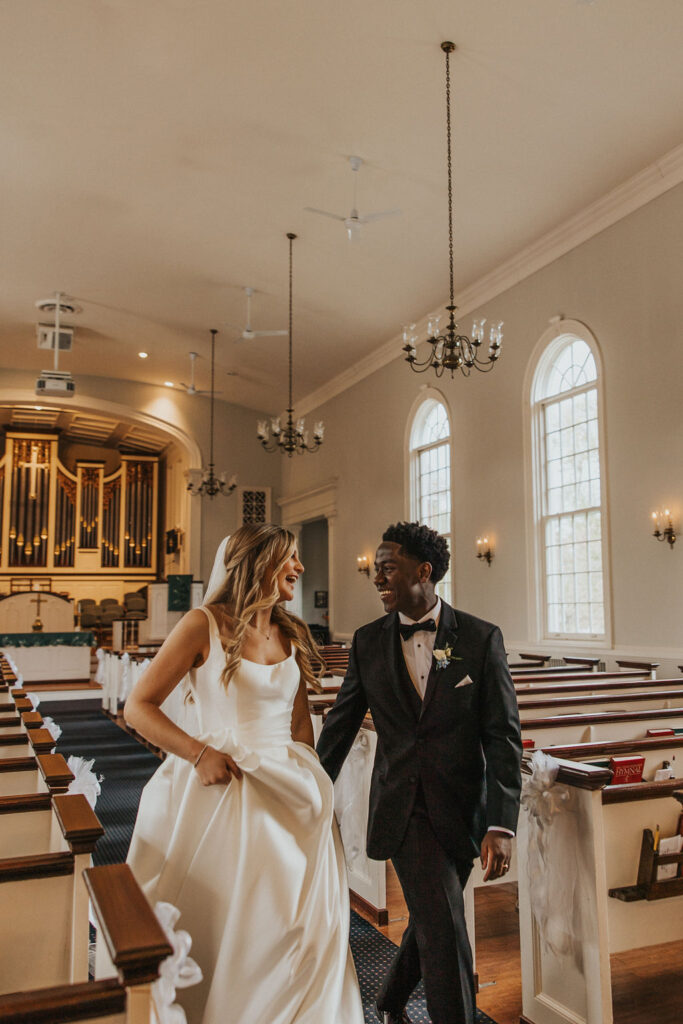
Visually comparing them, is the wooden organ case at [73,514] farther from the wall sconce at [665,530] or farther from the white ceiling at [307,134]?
the wall sconce at [665,530]

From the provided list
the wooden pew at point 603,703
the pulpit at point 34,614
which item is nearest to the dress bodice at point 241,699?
the wooden pew at point 603,703

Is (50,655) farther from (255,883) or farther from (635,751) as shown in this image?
(255,883)

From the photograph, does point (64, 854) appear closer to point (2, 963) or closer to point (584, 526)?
point (2, 963)

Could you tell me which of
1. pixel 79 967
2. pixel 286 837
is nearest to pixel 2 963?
pixel 79 967

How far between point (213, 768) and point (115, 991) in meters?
0.93

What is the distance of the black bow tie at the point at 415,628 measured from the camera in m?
2.29

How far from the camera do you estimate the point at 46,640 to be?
43.8ft

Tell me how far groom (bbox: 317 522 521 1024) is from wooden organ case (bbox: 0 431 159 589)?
16.9 meters

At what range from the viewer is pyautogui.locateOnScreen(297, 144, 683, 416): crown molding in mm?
7098

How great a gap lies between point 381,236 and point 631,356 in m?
2.90

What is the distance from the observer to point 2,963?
69.3 inches

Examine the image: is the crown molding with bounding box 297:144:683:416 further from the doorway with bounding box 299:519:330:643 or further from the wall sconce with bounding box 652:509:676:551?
the doorway with bounding box 299:519:330:643

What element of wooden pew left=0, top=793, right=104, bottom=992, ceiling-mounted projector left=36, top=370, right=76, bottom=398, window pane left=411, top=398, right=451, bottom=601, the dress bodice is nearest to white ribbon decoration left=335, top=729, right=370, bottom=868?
the dress bodice

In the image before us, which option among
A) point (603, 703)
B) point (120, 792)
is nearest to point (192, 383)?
point (120, 792)
